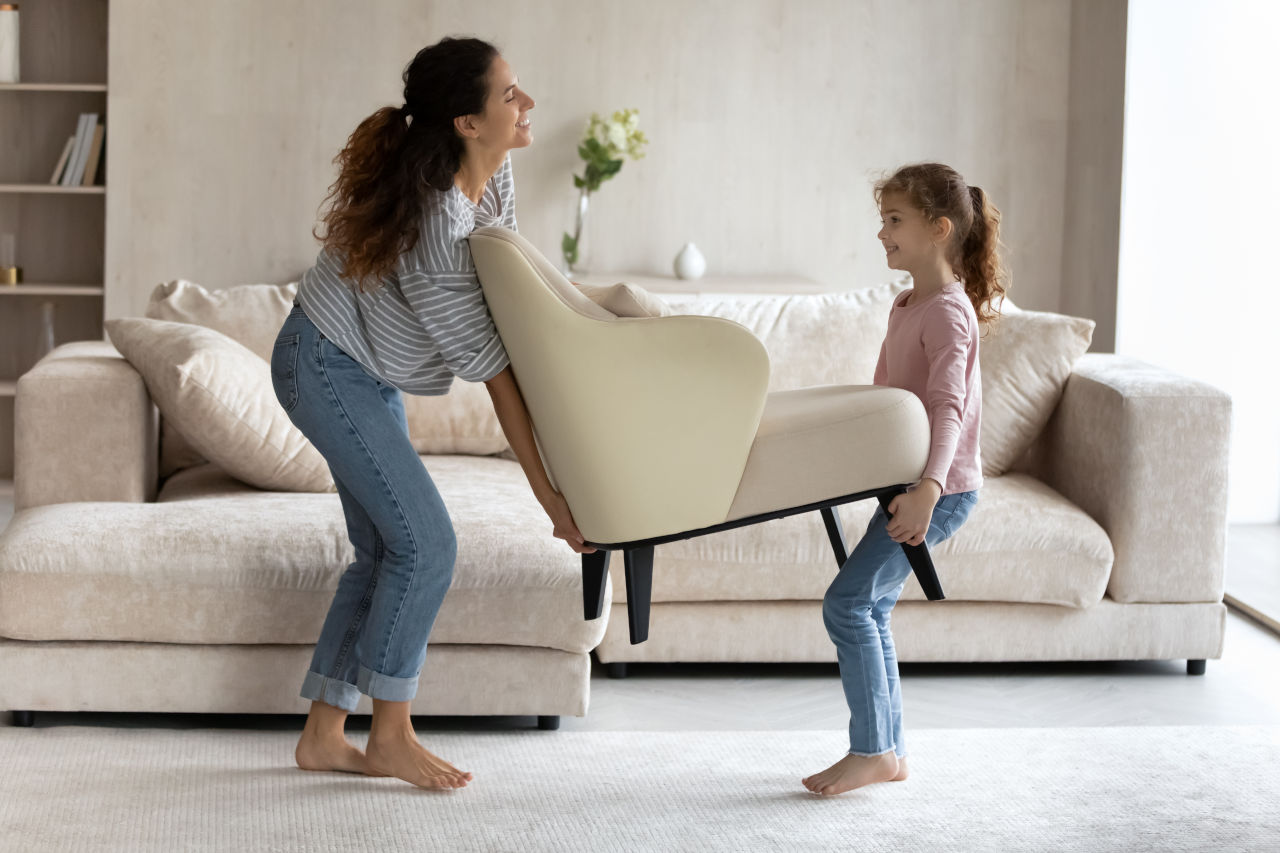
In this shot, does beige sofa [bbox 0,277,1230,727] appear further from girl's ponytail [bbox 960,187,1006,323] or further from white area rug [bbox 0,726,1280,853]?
girl's ponytail [bbox 960,187,1006,323]

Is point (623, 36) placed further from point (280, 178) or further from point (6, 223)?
point (6, 223)

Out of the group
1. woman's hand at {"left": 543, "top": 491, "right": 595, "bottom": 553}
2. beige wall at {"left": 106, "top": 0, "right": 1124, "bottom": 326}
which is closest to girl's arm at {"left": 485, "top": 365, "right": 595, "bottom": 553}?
woman's hand at {"left": 543, "top": 491, "right": 595, "bottom": 553}

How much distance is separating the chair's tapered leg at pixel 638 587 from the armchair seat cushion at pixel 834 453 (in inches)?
5.7

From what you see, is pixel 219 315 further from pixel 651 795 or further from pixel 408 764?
pixel 651 795

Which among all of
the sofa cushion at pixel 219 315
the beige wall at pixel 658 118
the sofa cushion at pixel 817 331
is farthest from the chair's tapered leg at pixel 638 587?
the beige wall at pixel 658 118

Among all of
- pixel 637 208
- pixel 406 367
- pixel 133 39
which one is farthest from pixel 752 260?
pixel 406 367

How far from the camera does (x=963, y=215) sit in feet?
6.51

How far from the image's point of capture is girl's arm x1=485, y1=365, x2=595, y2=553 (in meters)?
1.85

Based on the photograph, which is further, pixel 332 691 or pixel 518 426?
pixel 332 691

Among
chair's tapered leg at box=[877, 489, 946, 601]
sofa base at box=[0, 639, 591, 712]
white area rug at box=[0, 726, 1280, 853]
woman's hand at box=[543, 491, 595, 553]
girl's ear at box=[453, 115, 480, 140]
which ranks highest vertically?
girl's ear at box=[453, 115, 480, 140]

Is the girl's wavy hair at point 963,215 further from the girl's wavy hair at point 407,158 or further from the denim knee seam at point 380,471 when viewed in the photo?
the denim knee seam at point 380,471

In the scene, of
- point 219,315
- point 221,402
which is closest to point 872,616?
point 221,402

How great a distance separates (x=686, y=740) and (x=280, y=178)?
302 cm

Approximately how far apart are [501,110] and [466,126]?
0.05 m
